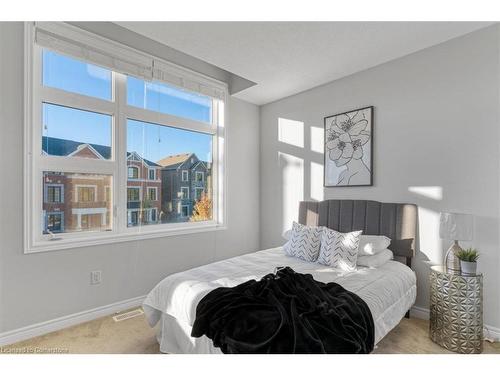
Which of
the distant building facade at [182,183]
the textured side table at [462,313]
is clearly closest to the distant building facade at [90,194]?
the distant building facade at [182,183]

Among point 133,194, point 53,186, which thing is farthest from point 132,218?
point 53,186

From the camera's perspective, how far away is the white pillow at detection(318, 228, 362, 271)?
2.31m

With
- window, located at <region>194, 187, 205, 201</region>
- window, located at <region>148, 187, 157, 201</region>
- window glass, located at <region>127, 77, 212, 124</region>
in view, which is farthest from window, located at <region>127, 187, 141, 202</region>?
window glass, located at <region>127, 77, 212, 124</region>

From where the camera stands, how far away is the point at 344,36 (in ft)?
7.39

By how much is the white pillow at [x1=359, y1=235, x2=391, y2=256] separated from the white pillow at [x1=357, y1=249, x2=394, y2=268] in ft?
0.12

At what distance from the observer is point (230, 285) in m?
1.85

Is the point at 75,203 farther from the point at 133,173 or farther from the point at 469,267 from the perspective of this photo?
the point at 469,267

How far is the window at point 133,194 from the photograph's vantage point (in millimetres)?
2797

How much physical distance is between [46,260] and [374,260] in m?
2.84

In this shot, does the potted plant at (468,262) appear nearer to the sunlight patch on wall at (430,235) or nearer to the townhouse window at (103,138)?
the sunlight patch on wall at (430,235)

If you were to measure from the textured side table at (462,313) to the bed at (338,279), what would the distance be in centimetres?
28
